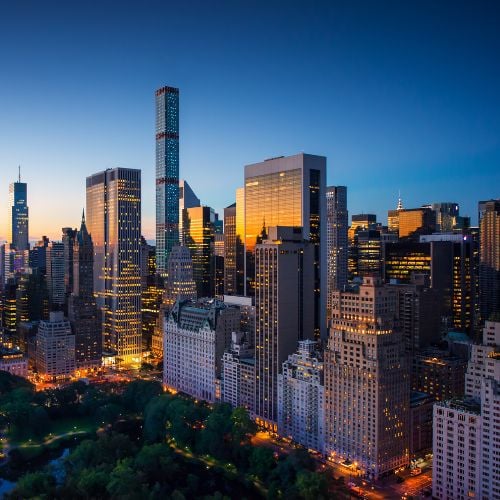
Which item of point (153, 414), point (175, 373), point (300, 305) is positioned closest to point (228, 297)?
point (175, 373)

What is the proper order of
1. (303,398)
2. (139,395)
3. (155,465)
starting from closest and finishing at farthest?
(155,465), (303,398), (139,395)

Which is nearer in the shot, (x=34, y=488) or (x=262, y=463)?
(x=34, y=488)

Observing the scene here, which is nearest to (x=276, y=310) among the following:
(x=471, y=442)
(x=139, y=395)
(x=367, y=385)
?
(x=367, y=385)

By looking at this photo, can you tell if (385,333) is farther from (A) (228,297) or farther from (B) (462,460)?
(A) (228,297)

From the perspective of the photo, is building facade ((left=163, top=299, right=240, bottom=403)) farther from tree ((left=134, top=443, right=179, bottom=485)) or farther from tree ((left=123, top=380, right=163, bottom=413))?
tree ((left=134, top=443, right=179, bottom=485))

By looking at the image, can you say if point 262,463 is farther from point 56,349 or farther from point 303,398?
point 56,349

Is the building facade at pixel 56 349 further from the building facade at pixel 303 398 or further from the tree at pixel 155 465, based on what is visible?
the tree at pixel 155 465
